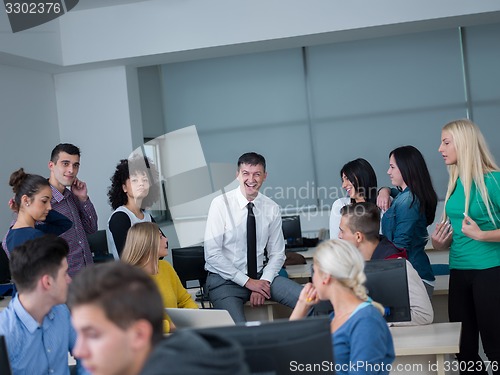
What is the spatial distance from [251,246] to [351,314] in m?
2.27

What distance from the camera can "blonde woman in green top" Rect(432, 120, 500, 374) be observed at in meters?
3.62

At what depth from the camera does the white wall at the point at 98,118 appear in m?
8.07

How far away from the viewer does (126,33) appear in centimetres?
761

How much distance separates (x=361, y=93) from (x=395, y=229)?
4.51 metres

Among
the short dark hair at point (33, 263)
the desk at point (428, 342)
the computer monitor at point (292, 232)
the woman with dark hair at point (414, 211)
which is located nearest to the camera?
the short dark hair at point (33, 263)

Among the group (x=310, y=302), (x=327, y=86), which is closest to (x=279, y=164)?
(x=327, y=86)

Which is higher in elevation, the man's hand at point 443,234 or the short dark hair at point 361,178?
the short dark hair at point 361,178

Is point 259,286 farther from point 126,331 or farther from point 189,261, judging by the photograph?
point 126,331

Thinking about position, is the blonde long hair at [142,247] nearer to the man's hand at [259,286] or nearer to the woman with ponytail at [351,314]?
the man's hand at [259,286]

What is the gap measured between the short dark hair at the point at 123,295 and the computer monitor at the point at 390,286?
182cm

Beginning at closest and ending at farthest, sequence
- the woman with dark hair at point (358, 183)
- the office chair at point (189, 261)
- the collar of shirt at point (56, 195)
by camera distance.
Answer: the collar of shirt at point (56, 195), the woman with dark hair at point (358, 183), the office chair at point (189, 261)

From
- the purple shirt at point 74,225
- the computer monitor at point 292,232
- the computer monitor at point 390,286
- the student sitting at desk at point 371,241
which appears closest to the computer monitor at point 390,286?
the computer monitor at point 390,286

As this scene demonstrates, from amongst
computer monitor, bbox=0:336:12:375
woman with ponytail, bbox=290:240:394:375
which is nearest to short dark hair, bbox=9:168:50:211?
computer monitor, bbox=0:336:12:375

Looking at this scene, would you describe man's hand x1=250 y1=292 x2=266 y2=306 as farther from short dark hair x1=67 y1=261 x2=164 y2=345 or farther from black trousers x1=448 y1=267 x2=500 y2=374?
short dark hair x1=67 y1=261 x2=164 y2=345
